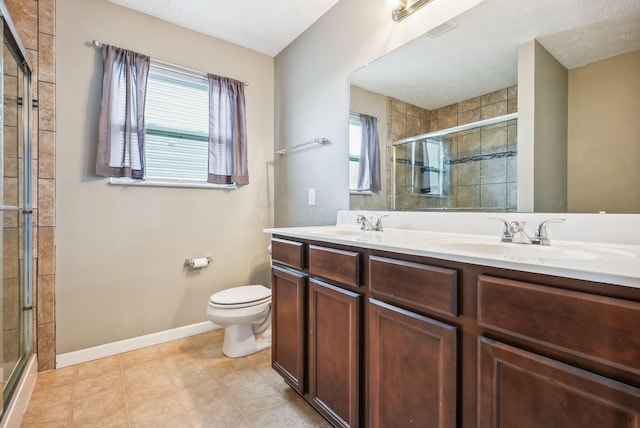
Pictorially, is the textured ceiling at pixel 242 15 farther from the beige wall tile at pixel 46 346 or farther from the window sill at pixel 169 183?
the beige wall tile at pixel 46 346

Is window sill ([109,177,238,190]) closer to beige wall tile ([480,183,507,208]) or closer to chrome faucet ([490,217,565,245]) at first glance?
beige wall tile ([480,183,507,208])

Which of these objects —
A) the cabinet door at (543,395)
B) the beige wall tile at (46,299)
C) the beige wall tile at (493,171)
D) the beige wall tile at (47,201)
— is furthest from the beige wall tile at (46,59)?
the cabinet door at (543,395)

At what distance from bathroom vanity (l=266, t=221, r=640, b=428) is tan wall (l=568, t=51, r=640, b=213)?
0.79ft

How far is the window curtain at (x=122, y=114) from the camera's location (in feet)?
6.59

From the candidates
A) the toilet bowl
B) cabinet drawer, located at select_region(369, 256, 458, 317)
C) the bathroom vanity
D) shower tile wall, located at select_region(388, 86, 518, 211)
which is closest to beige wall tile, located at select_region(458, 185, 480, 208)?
shower tile wall, located at select_region(388, 86, 518, 211)

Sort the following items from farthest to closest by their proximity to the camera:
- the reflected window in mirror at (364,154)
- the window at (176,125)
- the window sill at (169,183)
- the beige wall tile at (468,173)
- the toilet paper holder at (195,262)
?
the toilet paper holder at (195,262), the window at (176,125), the window sill at (169,183), the reflected window in mirror at (364,154), the beige wall tile at (468,173)

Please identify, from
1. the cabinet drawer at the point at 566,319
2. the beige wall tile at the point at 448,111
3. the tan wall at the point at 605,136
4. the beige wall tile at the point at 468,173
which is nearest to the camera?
the cabinet drawer at the point at 566,319

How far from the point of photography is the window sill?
6.97 ft

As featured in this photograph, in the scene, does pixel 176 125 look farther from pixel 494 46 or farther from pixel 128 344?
pixel 494 46

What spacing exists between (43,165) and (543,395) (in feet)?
8.42

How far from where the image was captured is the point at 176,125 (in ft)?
7.72

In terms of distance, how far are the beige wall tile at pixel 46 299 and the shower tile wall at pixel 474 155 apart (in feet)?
7.20

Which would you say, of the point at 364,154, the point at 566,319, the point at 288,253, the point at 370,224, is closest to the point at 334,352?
the point at 288,253

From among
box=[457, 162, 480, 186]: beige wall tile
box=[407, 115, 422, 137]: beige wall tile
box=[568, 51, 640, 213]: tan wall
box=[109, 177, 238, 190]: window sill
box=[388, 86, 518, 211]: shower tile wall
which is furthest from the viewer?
box=[109, 177, 238, 190]: window sill
